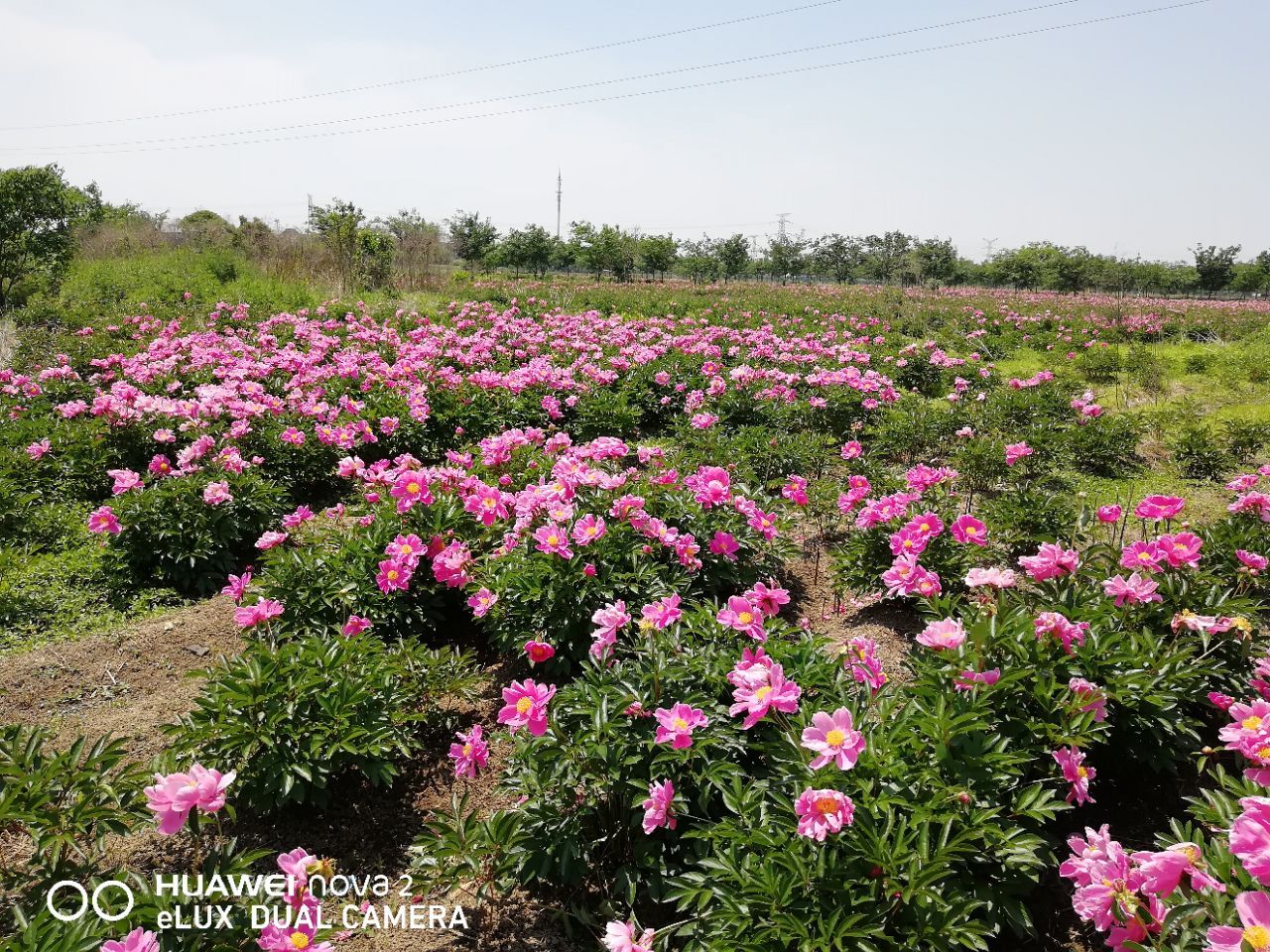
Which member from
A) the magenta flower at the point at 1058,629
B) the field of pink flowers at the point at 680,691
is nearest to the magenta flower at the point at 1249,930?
the field of pink flowers at the point at 680,691

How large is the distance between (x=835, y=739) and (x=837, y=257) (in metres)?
57.8

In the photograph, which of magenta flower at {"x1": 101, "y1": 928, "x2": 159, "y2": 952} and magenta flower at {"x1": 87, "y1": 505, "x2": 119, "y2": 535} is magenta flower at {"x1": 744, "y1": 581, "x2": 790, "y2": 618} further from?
magenta flower at {"x1": 87, "y1": 505, "x2": 119, "y2": 535}

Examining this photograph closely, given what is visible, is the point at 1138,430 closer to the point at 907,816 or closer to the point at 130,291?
the point at 907,816

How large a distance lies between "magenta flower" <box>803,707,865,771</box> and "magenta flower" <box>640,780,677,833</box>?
1.48 feet

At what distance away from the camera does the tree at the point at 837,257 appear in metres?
54.0

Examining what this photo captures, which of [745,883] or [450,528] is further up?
[450,528]

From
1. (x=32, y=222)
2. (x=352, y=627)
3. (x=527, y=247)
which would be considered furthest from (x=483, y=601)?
(x=527, y=247)

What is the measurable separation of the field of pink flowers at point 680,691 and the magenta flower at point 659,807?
0.01 meters

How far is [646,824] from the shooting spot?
6.36 feet

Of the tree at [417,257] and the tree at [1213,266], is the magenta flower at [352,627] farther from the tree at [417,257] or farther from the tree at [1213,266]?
the tree at [1213,266]

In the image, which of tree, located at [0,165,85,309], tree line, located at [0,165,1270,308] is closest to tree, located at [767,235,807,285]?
tree line, located at [0,165,1270,308]

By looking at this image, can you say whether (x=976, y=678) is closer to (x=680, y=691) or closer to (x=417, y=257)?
(x=680, y=691)

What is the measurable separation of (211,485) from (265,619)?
205 centimetres

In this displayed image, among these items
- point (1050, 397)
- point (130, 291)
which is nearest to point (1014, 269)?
point (1050, 397)
